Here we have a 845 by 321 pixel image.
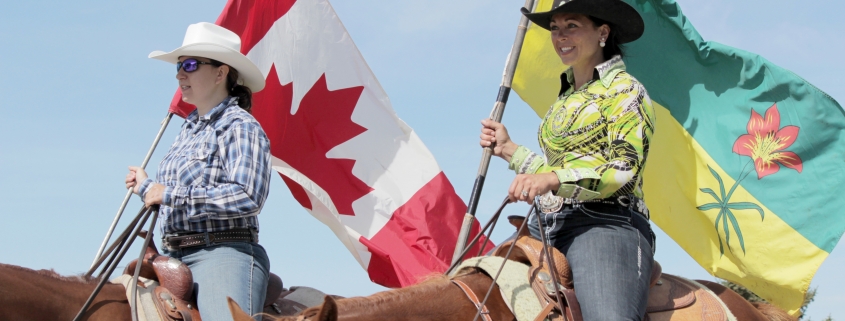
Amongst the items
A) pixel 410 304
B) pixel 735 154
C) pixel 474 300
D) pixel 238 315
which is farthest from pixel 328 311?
pixel 735 154

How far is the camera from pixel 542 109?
820 cm

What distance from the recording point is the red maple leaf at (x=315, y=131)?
8.58m

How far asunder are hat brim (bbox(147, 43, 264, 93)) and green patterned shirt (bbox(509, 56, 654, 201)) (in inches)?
75.1

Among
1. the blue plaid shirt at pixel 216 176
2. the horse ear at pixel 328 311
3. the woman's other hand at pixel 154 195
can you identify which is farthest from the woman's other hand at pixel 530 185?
the woman's other hand at pixel 154 195

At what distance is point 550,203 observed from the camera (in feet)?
14.8

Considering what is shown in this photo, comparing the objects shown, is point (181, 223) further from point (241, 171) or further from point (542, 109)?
point (542, 109)

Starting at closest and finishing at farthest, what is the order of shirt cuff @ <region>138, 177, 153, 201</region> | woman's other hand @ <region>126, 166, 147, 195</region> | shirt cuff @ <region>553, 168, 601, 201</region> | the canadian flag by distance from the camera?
shirt cuff @ <region>553, 168, 601, 201</region> → shirt cuff @ <region>138, 177, 153, 201</region> → woman's other hand @ <region>126, 166, 147, 195</region> → the canadian flag

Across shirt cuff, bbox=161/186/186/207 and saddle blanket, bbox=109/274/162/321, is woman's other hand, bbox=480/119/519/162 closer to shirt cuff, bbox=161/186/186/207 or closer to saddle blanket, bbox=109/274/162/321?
shirt cuff, bbox=161/186/186/207

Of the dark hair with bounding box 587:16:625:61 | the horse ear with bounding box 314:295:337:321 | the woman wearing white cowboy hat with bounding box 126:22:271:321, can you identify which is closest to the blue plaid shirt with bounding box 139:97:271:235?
the woman wearing white cowboy hat with bounding box 126:22:271:321

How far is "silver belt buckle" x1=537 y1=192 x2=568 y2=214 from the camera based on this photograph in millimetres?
4453

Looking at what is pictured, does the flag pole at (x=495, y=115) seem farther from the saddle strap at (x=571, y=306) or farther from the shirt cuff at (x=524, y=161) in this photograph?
the saddle strap at (x=571, y=306)

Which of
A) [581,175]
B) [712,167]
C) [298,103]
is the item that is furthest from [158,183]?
[712,167]

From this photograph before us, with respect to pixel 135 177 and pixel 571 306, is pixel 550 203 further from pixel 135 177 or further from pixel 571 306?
pixel 135 177

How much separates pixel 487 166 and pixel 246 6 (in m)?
3.60
